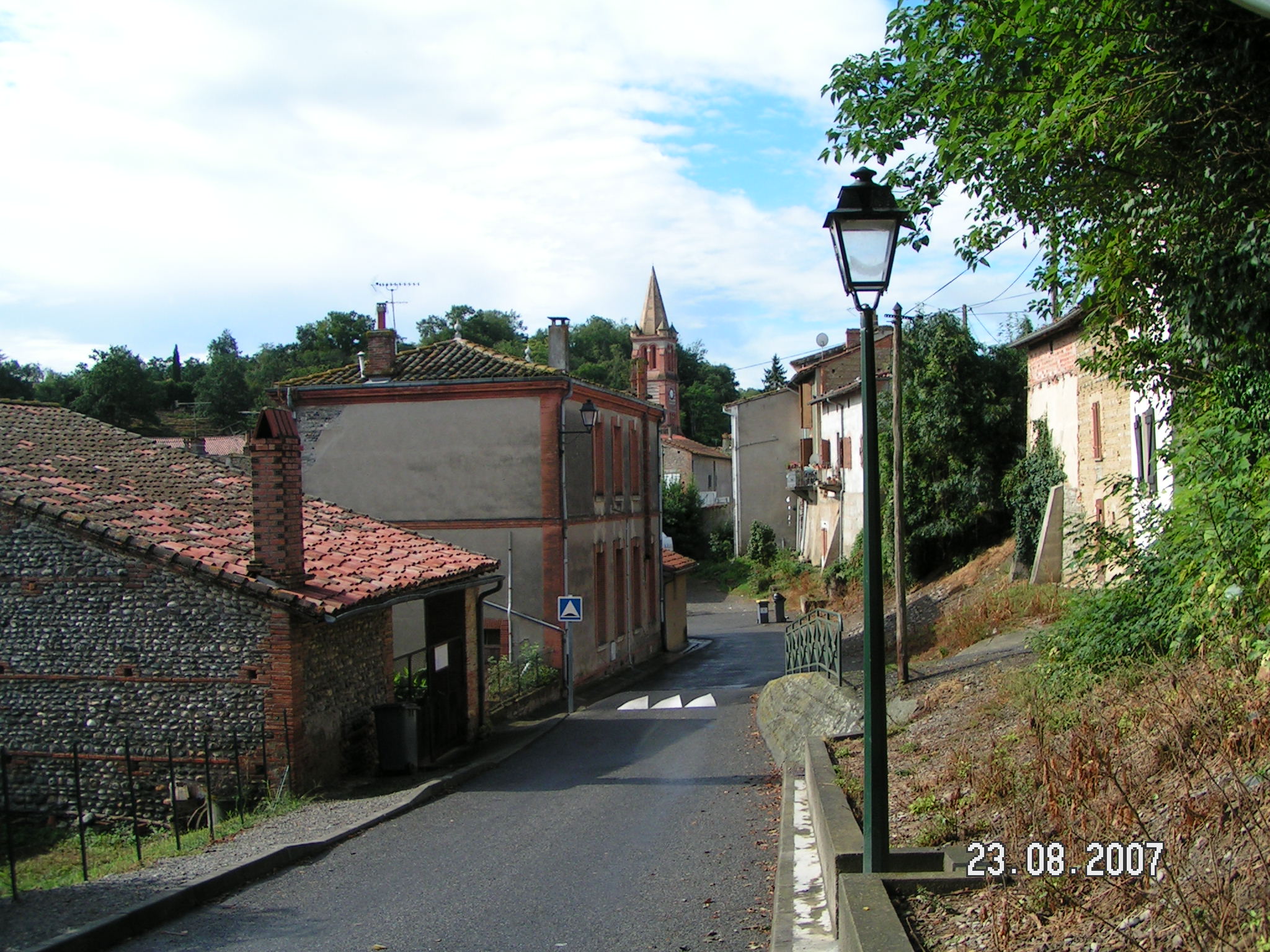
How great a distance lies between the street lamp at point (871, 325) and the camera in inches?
225

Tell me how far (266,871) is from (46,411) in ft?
38.4

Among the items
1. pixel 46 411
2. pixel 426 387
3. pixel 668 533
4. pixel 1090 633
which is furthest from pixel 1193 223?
pixel 668 533

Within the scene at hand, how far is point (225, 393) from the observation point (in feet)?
259

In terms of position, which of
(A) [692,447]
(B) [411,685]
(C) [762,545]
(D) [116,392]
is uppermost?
(D) [116,392]

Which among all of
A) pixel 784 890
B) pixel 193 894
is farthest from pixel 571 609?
pixel 784 890

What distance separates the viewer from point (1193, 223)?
7879mm

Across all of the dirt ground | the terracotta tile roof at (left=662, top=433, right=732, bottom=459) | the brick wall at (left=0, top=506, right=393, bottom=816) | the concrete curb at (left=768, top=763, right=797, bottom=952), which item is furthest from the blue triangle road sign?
the terracotta tile roof at (left=662, top=433, right=732, bottom=459)

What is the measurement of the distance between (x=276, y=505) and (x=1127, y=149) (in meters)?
9.30

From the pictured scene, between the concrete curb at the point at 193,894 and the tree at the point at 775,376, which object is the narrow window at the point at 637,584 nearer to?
the concrete curb at the point at 193,894

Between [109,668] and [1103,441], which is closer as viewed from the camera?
[109,668]

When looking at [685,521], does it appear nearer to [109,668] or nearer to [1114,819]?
[109,668]

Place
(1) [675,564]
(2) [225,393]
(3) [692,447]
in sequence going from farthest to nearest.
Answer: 1. (2) [225,393]
2. (3) [692,447]
3. (1) [675,564]

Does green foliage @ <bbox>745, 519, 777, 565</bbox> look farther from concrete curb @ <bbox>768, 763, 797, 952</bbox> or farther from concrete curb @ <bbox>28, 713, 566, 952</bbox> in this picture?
concrete curb @ <bbox>768, 763, 797, 952</bbox>

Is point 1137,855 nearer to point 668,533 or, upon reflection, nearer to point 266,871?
point 266,871
